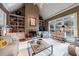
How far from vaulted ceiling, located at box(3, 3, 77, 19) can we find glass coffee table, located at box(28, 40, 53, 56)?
0.60 m

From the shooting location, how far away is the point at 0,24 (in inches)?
83.2

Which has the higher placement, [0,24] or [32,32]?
[0,24]

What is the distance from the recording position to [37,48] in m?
2.14

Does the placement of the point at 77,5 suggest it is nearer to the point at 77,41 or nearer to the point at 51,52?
the point at 77,41

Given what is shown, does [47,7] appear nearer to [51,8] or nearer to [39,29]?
[51,8]

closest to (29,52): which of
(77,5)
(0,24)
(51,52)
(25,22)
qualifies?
(51,52)

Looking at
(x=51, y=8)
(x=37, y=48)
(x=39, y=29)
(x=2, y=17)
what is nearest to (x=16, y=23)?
(x=2, y=17)

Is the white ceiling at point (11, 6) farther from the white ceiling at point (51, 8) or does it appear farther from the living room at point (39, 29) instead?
the white ceiling at point (51, 8)

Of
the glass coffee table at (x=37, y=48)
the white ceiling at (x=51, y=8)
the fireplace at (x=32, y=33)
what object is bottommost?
the glass coffee table at (x=37, y=48)

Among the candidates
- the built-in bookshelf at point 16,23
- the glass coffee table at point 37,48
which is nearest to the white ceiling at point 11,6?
the built-in bookshelf at point 16,23

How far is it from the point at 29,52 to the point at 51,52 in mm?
452

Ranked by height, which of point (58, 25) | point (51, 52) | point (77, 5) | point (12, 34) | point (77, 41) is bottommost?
point (51, 52)

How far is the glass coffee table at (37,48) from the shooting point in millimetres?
2115

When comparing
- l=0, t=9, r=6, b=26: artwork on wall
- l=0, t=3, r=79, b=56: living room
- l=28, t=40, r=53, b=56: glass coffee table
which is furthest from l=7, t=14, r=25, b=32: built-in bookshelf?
l=28, t=40, r=53, b=56: glass coffee table
